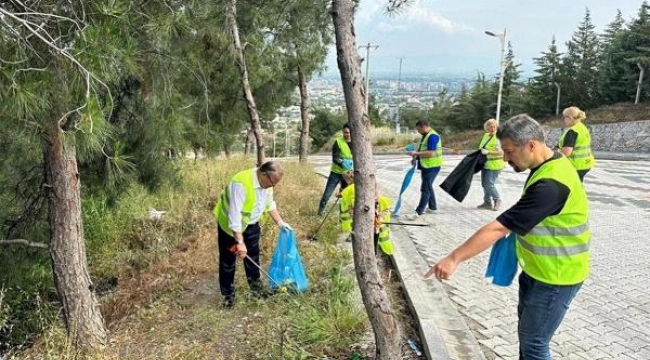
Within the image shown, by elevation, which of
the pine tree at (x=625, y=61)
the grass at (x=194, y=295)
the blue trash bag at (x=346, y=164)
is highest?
the pine tree at (x=625, y=61)

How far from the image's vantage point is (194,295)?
565 cm

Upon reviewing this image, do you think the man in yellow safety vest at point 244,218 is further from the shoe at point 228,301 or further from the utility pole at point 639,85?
the utility pole at point 639,85

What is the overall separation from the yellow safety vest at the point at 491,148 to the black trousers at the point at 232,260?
→ 13.9 ft

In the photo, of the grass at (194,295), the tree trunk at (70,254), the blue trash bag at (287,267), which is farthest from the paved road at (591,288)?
the tree trunk at (70,254)

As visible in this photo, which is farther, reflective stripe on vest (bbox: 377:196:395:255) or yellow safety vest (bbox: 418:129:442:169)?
yellow safety vest (bbox: 418:129:442:169)

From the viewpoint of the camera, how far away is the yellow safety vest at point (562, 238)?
283 centimetres

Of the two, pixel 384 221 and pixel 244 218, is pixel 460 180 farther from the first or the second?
pixel 244 218

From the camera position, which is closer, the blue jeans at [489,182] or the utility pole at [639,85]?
the blue jeans at [489,182]

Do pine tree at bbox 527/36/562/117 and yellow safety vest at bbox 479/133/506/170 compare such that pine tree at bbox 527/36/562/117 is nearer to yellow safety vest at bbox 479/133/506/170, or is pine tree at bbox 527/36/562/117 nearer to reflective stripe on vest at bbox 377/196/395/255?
yellow safety vest at bbox 479/133/506/170

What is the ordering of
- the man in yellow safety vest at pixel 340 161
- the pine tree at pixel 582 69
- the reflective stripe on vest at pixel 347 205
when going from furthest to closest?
the pine tree at pixel 582 69 < the man in yellow safety vest at pixel 340 161 < the reflective stripe on vest at pixel 347 205

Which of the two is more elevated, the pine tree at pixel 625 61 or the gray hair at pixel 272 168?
the pine tree at pixel 625 61

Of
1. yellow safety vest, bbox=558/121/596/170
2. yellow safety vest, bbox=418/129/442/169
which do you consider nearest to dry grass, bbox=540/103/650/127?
yellow safety vest, bbox=558/121/596/170

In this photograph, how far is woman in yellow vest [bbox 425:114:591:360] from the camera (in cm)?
271

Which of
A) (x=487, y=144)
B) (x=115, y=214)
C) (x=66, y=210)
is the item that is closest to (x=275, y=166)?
(x=66, y=210)
